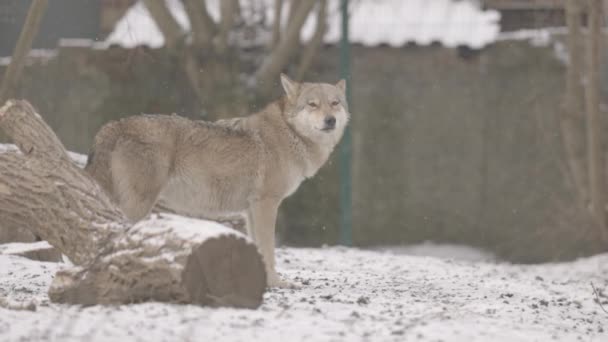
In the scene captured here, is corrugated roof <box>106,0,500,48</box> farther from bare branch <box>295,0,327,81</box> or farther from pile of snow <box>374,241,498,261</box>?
pile of snow <box>374,241,498,261</box>

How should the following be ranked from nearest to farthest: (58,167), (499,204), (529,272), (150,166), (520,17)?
(58,167), (150,166), (529,272), (499,204), (520,17)

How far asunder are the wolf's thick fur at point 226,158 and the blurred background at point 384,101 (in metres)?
3.38

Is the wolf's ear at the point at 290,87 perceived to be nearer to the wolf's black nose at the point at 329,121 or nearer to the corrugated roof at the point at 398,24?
the wolf's black nose at the point at 329,121

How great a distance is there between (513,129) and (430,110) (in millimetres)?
869

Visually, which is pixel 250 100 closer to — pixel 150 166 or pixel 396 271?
pixel 396 271

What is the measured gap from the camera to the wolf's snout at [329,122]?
21.7ft

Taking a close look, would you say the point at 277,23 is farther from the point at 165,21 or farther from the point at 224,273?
the point at 224,273

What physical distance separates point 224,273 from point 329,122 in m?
2.23

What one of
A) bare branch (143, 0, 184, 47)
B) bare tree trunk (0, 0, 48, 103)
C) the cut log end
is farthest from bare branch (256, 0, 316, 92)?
the cut log end

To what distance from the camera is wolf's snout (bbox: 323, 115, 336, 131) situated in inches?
260

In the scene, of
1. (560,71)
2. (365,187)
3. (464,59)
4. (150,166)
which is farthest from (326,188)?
(150,166)

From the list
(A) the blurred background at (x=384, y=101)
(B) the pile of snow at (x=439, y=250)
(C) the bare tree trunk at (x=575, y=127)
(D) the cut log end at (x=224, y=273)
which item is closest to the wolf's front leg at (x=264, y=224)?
(D) the cut log end at (x=224, y=273)

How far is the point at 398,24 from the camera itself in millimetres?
10922

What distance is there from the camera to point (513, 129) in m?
10.3
